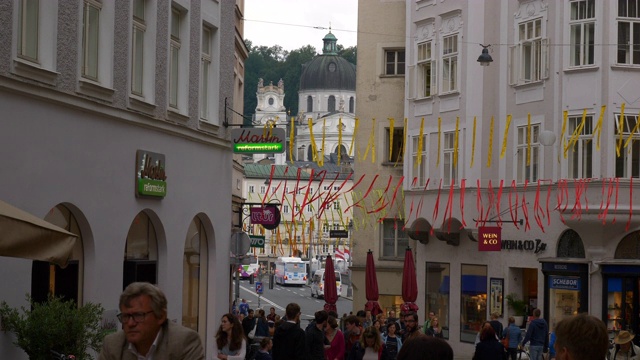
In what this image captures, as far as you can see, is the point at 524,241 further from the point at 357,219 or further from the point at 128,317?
the point at 128,317

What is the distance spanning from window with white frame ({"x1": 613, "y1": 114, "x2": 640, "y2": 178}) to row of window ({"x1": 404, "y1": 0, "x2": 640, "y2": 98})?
1569 mm

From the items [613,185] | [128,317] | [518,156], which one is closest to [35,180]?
[128,317]

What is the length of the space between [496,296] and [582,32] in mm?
8562

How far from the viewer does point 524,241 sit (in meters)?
37.2

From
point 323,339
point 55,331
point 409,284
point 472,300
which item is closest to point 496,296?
point 472,300

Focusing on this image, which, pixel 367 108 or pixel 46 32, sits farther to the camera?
pixel 367 108

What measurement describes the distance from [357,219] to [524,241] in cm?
1288

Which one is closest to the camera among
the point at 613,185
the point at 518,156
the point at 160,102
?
the point at 160,102

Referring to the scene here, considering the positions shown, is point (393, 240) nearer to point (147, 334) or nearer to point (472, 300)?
point (472, 300)

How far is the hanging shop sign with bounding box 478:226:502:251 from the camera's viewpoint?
36938 millimetres

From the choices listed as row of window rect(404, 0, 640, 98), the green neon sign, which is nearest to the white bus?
row of window rect(404, 0, 640, 98)

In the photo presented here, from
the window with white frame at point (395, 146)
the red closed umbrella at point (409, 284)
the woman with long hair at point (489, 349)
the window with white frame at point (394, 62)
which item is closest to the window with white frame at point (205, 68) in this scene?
the woman with long hair at point (489, 349)

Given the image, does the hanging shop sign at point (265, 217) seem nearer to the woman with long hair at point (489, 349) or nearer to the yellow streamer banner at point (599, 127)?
the yellow streamer banner at point (599, 127)

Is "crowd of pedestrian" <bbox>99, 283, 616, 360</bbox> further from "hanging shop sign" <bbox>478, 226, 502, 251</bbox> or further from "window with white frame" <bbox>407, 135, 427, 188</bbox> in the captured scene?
"window with white frame" <bbox>407, 135, 427, 188</bbox>
